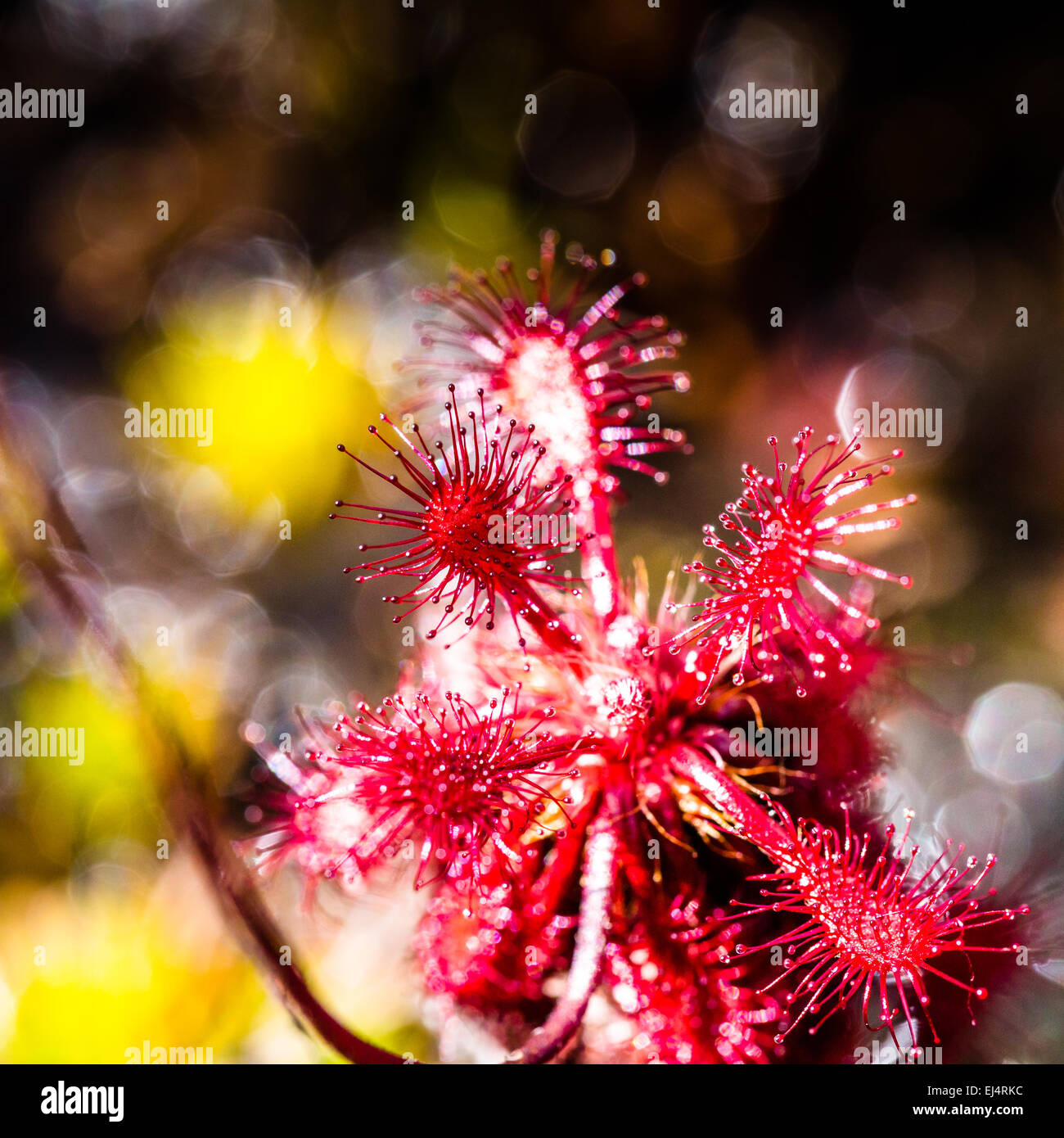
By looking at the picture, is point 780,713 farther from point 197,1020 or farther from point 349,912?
point 197,1020

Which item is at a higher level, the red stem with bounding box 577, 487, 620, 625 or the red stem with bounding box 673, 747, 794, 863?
→ the red stem with bounding box 577, 487, 620, 625

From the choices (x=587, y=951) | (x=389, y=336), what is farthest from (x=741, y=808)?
(x=389, y=336)

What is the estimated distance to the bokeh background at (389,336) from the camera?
60 centimetres

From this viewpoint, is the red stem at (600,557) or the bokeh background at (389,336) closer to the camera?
the red stem at (600,557)

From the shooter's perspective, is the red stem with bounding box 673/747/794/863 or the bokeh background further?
the bokeh background

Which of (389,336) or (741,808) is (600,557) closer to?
(741,808)

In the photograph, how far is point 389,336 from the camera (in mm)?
651

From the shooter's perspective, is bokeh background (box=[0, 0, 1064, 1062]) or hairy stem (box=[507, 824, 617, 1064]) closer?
hairy stem (box=[507, 824, 617, 1064])

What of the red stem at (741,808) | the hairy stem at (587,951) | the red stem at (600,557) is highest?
the red stem at (600,557)

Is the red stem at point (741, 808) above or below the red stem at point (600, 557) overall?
below

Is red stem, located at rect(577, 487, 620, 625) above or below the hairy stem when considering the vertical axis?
above

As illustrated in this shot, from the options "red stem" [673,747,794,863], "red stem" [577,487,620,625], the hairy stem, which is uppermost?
"red stem" [577,487,620,625]

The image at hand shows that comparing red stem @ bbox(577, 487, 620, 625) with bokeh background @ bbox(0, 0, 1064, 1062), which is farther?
bokeh background @ bbox(0, 0, 1064, 1062)

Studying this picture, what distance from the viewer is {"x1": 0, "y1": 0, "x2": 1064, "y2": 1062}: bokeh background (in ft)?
1.98
